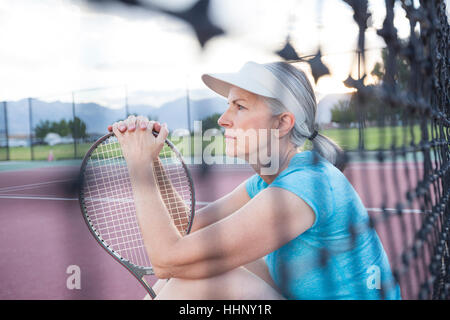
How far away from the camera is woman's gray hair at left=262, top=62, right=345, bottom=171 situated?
0.85 meters

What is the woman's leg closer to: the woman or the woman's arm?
the woman

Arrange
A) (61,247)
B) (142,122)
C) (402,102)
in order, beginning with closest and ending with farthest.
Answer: (402,102), (142,122), (61,247)

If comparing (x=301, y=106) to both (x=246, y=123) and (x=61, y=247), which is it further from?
(x=61, y=247)

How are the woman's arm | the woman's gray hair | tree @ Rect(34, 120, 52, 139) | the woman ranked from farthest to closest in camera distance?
tree @ Rect(34, 120, 52, 139)
the woman's arm
the woman's gray hair
the woman

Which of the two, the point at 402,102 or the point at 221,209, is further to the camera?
the point at 221,209

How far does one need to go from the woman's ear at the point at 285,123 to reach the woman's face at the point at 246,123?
0.04ft

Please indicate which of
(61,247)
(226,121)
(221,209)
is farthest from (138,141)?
(61,247)

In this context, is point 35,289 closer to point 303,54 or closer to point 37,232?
point 37,232

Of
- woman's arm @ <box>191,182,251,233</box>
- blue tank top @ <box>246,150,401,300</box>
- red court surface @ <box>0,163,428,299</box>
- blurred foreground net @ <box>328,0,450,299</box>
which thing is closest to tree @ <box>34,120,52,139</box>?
red court surface @ <box>0,163,428,299</box>

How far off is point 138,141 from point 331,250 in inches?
16.9

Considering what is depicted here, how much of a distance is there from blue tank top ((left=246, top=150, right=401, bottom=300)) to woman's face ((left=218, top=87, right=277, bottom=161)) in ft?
0.29

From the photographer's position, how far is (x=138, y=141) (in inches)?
32.6

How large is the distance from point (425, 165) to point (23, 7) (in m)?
0.73

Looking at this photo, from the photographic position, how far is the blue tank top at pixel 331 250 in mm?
788
